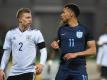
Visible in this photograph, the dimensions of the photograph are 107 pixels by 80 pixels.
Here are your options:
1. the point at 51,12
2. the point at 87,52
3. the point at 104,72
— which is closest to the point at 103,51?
the point at 104,72

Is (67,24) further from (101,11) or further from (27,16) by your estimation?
(101,11)

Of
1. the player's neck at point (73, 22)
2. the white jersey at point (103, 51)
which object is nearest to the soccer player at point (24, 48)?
the player's neck at point (73, 22)

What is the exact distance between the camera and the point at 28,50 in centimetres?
1112

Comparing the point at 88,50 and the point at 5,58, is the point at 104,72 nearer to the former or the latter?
the point at 88,50

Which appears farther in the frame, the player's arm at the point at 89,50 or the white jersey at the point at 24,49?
the player's arm at the point at 89,50

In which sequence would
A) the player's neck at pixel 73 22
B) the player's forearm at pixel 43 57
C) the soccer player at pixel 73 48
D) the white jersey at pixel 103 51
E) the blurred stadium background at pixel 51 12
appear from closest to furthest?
1. the player's forearm at pixel 43 57
2. the soccer player at pixel 73 48
3. the player's neck at pixel 73 22
4. the white jersey at pixel 103 51
5. the blurred stadium background at pixel 51 12

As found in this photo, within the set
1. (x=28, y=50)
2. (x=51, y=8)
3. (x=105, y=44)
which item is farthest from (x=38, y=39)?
(x=51, y=8)

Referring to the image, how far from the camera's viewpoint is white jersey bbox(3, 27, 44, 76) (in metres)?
11.1

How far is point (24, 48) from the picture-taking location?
1112 cm

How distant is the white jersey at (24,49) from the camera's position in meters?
11.1

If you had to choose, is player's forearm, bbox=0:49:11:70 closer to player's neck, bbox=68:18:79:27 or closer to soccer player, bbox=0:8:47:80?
soccer player, bbox=0:8:47:80

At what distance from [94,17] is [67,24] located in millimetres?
39168

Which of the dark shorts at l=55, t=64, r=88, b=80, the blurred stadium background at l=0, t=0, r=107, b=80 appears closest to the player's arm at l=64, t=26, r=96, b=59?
the dark shorts at l=55, t=64, r=88, b=80

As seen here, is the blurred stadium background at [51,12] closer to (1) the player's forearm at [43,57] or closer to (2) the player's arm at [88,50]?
(2) the player's arm at [88,50]
